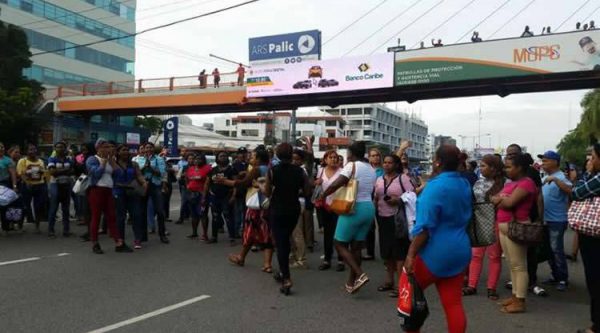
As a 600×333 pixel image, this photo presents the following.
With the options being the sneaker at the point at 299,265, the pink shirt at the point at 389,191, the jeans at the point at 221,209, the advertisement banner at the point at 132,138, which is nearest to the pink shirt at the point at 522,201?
the pink shirt at the point at 389,191

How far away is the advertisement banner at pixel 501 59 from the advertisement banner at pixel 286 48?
26.5ft

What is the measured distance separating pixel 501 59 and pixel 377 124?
108 metres

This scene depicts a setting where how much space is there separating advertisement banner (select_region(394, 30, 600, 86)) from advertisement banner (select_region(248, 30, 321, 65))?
8.09 m

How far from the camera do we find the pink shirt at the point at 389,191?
255 inches

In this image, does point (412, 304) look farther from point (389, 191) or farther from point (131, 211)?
point (131, 211)

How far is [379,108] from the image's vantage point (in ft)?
429

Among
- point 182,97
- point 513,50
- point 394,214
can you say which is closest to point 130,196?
point 394,214

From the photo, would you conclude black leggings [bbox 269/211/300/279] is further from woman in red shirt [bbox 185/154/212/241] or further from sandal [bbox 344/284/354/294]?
A: woman in red shirt [bbox 185/154/212/241]

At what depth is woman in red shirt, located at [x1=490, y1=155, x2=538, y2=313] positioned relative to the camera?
5.51 m

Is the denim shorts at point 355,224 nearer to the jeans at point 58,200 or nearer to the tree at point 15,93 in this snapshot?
the jeans at point 58,200

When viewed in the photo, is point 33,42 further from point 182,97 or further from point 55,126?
point 182,97

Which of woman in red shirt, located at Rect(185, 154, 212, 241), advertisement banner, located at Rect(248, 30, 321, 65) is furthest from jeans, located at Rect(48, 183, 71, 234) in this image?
advertisement banner, located at Rect(248, 30, 321, 65)

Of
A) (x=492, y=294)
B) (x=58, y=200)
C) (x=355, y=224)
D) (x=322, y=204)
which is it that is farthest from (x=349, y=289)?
(x=58, y=200)

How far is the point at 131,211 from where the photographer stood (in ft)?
29.5
